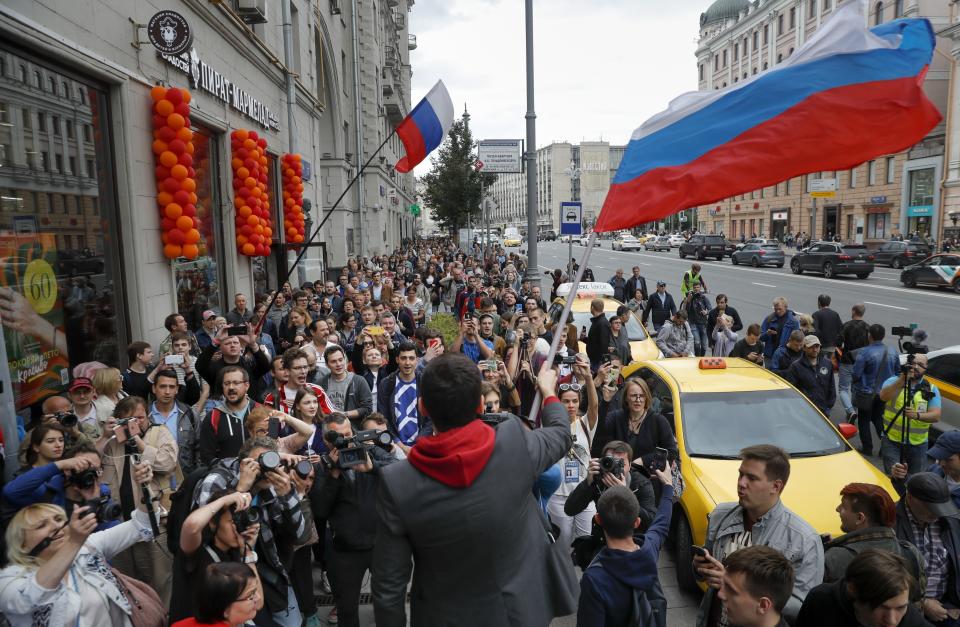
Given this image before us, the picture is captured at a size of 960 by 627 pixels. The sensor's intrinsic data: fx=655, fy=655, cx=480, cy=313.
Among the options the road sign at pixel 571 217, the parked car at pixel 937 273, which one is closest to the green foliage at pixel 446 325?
the road sign at pixel 571 217

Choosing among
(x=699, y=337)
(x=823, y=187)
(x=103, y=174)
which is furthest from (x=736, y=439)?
(x=823, y=187)

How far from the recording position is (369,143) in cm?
3338

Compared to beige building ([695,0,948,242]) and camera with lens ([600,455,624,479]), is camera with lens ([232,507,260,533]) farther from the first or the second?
beige building ([695,0,948,242])

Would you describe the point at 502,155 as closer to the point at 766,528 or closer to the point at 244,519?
the point at 766,528

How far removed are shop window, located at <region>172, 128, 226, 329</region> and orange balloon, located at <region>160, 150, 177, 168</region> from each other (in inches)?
59.5

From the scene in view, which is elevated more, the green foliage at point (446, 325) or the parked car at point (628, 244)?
the parked car at point (628, 244)

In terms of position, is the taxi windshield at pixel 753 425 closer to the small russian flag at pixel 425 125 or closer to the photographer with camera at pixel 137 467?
the photographer with camera at pixel 137 467

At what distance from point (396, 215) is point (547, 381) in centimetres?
4613

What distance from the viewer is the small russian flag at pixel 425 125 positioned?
964 cm

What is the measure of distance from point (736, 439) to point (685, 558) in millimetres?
1125

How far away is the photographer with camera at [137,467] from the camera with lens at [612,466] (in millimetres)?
2435

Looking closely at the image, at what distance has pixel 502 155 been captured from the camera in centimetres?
2070

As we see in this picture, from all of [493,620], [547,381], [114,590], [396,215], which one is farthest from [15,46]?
[396,215]

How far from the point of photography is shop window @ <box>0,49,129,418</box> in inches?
243
